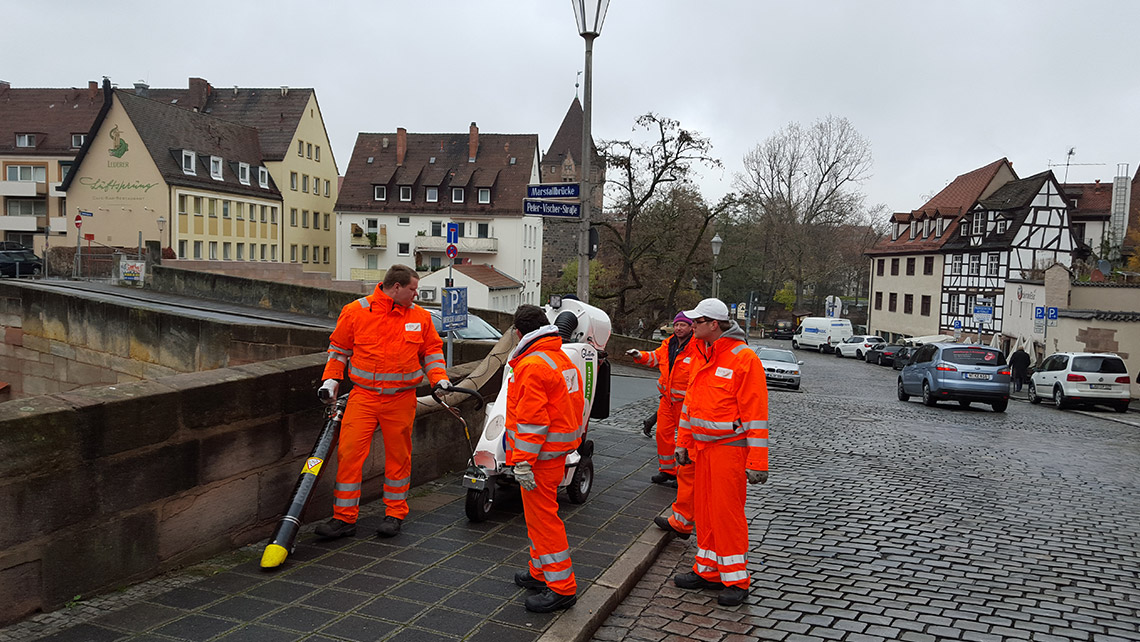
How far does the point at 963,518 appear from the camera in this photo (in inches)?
335

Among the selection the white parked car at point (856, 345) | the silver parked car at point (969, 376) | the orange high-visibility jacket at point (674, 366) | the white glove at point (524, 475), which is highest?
the orange high-visibility jacket at point (674, 366)

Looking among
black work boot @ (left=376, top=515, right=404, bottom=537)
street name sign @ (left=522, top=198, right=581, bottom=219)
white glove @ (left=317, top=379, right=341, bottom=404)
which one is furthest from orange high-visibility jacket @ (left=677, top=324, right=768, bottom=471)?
street name sign @ (left=522, top=198, right=581, bottom=219)

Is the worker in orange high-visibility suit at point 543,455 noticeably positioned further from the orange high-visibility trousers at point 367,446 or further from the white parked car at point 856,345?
the white parked car at point 856,345

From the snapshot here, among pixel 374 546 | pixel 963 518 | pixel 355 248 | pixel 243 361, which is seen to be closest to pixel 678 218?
pixel 243 361

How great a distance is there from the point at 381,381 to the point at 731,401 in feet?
8.02

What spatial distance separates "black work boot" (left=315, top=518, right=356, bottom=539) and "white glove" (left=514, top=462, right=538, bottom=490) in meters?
1.76

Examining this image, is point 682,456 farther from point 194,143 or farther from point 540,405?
point 194,143

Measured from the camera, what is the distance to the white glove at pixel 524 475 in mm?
5199

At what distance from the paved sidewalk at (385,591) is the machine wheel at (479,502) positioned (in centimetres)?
8

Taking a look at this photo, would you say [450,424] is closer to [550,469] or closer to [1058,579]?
[550,469]

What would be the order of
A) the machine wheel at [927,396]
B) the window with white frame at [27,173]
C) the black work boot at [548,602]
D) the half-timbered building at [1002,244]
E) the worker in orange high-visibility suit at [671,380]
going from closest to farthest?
the black work boot at [548,602]
the worker in orange high-visibility suit at [671,380]
the machine wheel at [927,396]
the half-timbered building at [1002,244]
the window with white frame at [27,173]

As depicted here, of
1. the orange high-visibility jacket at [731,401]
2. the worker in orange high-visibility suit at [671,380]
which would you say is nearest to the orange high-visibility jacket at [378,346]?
the orange high-visibility jacket at [731,401]

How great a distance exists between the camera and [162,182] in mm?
53875

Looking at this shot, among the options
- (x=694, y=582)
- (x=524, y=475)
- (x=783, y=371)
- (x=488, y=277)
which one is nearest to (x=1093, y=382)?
(x=783, y=371)
